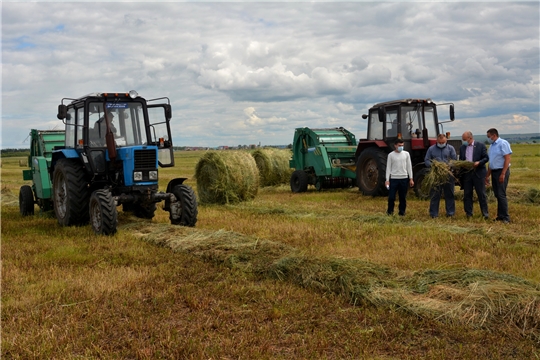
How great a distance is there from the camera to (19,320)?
4.51 metres

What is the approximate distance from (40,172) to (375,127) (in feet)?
27.9

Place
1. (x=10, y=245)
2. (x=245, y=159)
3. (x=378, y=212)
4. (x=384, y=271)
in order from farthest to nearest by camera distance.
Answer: (x=245, y=159) < (x=378, y=212) < (x=10, y=245) < (x=384, y=271)

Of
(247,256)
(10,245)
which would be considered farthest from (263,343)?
(10,245)

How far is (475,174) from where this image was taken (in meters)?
9.77

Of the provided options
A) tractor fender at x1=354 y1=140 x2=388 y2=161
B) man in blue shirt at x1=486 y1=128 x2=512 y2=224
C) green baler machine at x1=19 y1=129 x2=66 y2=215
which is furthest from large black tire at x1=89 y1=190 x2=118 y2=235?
tractor fender at x1=354 y1=140 x2=388 y2=161

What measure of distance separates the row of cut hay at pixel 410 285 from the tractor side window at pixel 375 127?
7988mm

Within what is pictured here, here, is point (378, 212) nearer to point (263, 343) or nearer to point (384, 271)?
point (384, 271)

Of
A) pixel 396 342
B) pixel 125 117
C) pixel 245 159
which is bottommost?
pixel 396 342

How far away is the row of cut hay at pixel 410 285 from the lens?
14.5ft

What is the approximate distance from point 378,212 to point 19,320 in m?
7.47

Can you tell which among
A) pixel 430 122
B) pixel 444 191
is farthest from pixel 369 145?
pixel 444 191

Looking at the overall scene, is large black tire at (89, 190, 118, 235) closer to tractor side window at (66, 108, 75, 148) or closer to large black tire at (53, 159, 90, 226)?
large black tire at (53, 159, 90, 226)

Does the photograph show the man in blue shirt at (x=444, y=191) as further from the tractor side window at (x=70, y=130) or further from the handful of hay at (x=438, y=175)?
the tractor side window at (x=70, y=130)

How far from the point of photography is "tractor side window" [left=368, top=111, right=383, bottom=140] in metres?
14.1
